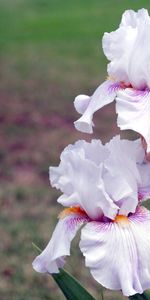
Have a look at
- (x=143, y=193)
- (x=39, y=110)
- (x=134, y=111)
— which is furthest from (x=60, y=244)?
(x=39, y=110)

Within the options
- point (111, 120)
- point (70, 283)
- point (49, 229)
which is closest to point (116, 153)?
point (70, 283)

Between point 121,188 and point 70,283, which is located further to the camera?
point 70,283

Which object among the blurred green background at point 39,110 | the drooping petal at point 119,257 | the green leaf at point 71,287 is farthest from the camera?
the blurred green background at point 39,110

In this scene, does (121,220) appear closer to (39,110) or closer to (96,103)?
(96,103)

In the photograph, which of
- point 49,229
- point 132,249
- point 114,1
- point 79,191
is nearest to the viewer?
point 132,249

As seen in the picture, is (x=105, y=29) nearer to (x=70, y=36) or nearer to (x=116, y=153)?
(x=70, y=36)

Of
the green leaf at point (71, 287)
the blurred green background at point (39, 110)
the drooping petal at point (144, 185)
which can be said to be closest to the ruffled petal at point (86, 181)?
the drooping petal at point (144, 185)

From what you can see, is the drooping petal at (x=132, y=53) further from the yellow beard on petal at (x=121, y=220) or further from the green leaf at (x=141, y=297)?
the green leaf at (x=141, y=297)
